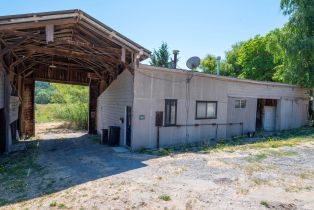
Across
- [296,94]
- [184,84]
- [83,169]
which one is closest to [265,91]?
[296,94]

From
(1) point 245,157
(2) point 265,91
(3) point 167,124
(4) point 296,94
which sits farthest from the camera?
(4) point 296,94

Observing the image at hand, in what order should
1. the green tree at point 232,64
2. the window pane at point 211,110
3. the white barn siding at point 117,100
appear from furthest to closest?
the green tree at point 232,64, the window pane at point 211,110, the white barn siding at point 117,100

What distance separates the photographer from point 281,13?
794 inches

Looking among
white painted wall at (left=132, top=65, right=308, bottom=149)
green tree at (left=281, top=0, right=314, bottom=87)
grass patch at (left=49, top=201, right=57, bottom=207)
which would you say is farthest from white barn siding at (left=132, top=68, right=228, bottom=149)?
green tree at (left=281, top=0, right=314, bottom=87)

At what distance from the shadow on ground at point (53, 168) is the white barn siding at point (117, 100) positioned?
82.8 inches

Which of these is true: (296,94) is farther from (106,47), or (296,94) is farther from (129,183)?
(129,183)

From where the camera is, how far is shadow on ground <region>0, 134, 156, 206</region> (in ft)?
21.1

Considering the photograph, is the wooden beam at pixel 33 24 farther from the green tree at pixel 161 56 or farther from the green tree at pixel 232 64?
the green tree at pixel 232 64

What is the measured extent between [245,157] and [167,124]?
3778 mm

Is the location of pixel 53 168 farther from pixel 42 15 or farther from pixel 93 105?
pixel 93 105

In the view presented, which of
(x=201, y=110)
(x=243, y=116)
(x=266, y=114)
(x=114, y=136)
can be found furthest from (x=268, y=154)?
(x=266, y=114)

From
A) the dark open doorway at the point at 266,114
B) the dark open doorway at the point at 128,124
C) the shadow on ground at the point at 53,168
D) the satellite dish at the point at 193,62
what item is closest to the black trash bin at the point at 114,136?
the dark open doorway at the point at 128,124

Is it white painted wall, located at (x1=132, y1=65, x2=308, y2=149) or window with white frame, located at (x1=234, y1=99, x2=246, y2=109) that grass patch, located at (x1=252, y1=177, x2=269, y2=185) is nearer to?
white painted wall, located at (x1=132, y1=65, x2=308, y2=149)

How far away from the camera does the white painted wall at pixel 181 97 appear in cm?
1143
